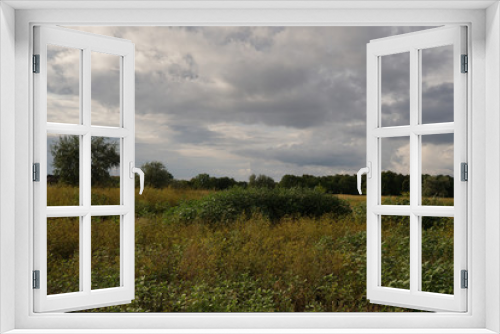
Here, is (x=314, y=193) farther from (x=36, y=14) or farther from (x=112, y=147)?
(x=36, y=14)

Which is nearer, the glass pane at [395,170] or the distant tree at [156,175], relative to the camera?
the glass pane at [395,170]

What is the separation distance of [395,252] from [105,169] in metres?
3.59

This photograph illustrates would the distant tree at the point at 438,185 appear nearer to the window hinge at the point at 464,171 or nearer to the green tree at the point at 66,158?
the window hinge at the point at 464,171

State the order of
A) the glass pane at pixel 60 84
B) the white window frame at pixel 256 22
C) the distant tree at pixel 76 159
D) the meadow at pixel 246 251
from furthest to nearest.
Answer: the distant tree at pixel 76 159 < the meadow at pixel 246 251 < the glass pane at pixel 60 84 < the white window frame at pixel 256 22

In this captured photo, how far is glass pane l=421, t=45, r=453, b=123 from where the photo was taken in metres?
4.49

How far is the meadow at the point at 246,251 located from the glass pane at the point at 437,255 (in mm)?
11

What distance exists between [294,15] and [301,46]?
4.06 m

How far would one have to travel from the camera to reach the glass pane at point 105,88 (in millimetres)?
5203

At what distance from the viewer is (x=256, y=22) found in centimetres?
201

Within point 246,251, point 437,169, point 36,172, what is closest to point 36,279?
point 36,172

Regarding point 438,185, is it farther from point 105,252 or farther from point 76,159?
point 76,159

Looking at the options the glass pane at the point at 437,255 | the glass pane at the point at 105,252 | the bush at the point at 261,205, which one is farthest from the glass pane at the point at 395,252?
the glass pane at the point at 105,252

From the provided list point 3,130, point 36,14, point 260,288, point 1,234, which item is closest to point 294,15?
point 36,14

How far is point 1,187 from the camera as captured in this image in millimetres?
1878
